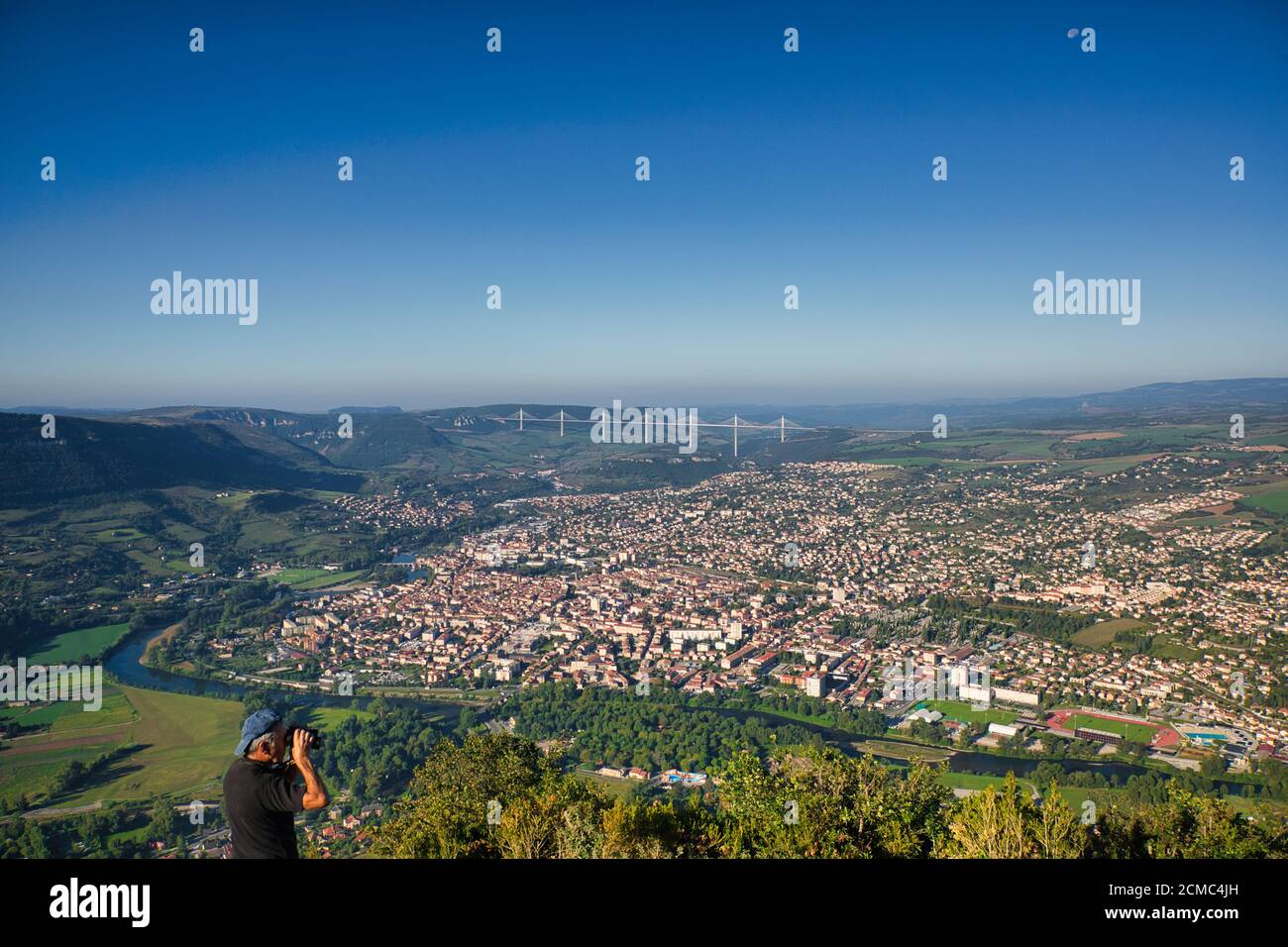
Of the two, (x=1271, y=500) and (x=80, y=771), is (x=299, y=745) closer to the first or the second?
(x=80, y=771)

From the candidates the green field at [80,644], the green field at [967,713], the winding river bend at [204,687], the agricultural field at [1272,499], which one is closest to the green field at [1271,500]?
the agricultural field at [1272,499]

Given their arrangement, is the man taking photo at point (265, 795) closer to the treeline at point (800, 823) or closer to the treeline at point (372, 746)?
the treeline at point (800, 823)

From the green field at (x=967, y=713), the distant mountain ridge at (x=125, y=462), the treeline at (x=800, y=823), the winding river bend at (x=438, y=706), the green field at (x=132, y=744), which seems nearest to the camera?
the treeline at (x=800, y=823)

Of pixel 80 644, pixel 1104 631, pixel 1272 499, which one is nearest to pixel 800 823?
pixel 1104 631

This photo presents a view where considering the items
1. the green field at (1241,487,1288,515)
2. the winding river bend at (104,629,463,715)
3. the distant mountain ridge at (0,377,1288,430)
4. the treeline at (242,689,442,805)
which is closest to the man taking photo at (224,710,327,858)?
the treeline at (242,689,442,805)
